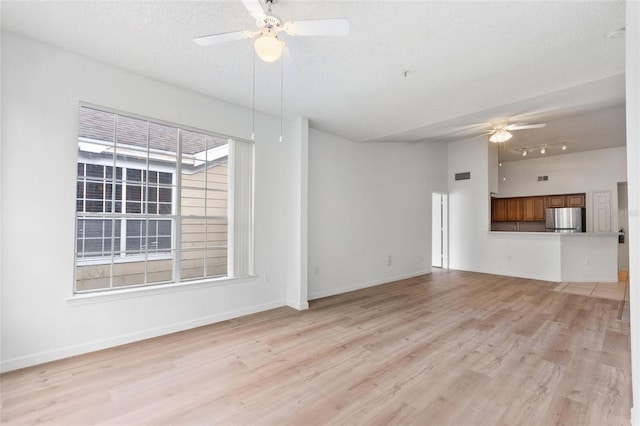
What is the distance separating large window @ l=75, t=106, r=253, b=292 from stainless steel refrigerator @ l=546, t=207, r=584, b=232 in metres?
8.20

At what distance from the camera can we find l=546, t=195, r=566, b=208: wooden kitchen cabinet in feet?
26.7

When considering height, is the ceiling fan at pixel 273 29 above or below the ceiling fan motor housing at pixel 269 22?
below

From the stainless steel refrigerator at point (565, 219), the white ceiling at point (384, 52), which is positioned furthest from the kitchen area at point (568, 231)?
the white ceiling at point (384, 52)

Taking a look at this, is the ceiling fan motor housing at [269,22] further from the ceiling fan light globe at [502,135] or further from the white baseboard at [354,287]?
the ceiling fan light globe at [502,135]

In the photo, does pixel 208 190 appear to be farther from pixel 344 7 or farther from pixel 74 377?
pixel 344 7

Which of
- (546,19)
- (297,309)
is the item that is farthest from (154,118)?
(546,19)

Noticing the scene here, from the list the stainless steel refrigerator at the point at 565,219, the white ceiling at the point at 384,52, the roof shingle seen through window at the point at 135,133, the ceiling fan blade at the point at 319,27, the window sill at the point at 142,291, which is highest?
the white ceiling at the point at 384,52

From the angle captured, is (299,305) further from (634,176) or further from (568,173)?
(568,173)

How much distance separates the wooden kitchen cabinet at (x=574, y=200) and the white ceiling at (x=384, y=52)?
5.02 metres

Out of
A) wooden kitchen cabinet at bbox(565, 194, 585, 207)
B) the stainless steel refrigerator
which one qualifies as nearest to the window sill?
the stainless steel refrigerator

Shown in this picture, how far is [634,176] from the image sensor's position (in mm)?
1792

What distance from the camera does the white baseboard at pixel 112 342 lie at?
8.31 ft

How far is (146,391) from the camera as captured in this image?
7.34 ft

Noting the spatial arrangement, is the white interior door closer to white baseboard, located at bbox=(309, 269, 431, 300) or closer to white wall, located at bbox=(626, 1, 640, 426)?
white baseboard, located at bbox=(309, 269, 431, 300)
